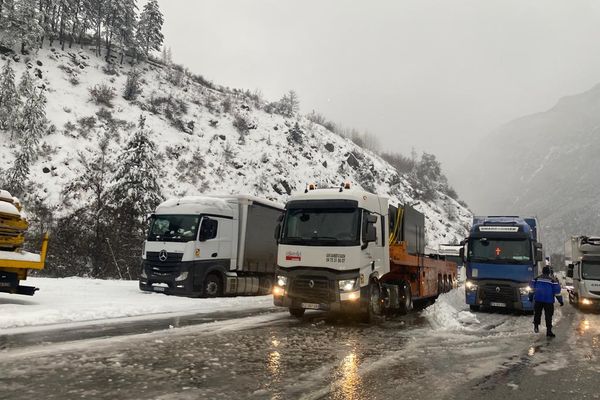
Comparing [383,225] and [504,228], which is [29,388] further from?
[504,228]

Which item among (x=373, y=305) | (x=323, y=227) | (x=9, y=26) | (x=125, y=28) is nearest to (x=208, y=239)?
(x=323, y=227)

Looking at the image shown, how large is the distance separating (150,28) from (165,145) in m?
30.6

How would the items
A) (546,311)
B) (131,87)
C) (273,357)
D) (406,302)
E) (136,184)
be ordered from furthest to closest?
(131,87)
(136,184)
(406,302)
(546,311)
(273,357)

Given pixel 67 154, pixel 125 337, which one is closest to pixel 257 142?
pixel 67 154

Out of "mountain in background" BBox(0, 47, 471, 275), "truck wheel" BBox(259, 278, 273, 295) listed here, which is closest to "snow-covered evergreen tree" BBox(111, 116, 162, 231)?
"mountain in background" BBox(0, 47, 471, 275)

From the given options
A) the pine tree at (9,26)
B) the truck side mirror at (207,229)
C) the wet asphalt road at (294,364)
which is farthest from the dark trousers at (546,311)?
the pine tree at (9,26)

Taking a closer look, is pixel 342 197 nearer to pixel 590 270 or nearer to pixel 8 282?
pixel 8 282

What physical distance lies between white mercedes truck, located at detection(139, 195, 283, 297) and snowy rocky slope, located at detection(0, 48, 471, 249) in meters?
19.8

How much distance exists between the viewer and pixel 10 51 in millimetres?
50781

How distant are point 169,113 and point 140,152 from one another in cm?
2582

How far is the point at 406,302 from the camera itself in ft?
45.8

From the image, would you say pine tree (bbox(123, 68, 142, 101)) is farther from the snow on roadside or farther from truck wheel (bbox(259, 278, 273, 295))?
truck wheel (bbox(259, 278, 273, 295))

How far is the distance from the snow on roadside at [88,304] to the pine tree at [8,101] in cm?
2763

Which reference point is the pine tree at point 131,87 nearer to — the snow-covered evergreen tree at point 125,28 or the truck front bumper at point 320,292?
the snow-covered evergreen tree at point 125,28
